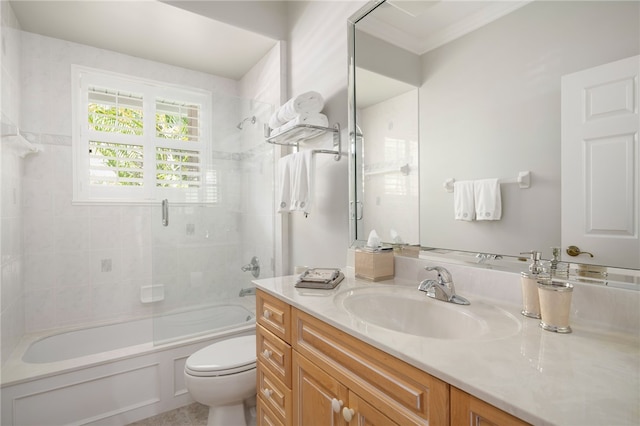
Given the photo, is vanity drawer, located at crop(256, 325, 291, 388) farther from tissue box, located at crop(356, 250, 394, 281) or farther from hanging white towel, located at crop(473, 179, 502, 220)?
hanging white towel, located at crop(473, 179, 502, 220)

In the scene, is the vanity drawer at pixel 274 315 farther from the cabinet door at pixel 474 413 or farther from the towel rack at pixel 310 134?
the towel rack at pixel 310 134

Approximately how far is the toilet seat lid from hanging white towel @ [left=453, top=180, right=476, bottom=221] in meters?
1.28

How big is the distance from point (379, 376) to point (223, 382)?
1.14m

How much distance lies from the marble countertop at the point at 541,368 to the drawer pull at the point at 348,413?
8.2 inches

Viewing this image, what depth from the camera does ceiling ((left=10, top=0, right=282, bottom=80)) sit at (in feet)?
6.70

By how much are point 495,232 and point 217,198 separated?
181 cm

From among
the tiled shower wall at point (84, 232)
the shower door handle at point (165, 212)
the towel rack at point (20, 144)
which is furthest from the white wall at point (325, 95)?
the towel rack at point (20, 144)

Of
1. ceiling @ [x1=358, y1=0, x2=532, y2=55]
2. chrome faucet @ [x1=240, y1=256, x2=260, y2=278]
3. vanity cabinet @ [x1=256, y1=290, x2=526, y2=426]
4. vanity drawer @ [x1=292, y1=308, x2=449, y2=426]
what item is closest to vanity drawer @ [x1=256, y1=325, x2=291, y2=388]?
vanity cabinet @ [x1=256, y1=290, x2=526, y2=426]

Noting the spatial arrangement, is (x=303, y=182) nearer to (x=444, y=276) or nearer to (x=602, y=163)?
(x=444, y=276)

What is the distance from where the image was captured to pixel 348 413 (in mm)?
853

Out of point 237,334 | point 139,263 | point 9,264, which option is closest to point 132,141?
point 139,263

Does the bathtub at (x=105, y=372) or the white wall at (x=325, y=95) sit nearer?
the bathtub at (x=105, y=372)

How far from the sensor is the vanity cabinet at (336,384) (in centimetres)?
63

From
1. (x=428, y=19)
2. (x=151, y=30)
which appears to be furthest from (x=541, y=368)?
(x=151, y=30)
